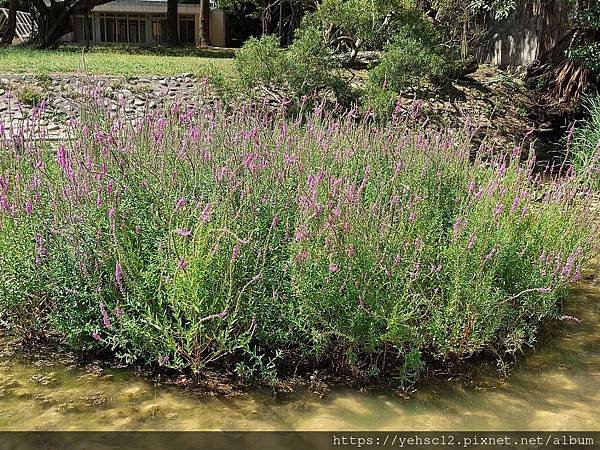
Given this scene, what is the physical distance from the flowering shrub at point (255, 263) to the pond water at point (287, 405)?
0.17 m

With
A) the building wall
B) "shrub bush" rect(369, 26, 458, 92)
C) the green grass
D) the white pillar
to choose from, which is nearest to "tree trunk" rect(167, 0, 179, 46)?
the green grass

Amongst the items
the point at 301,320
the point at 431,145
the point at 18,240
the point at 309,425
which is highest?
the point at 431,145

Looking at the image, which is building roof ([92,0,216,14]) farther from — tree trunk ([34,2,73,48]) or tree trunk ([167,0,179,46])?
tree trunk ([34,2,73,48])

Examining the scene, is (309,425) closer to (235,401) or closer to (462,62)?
(235,401)

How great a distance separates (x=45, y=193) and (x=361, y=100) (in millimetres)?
8085

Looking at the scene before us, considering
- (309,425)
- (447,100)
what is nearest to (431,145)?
(309,425)

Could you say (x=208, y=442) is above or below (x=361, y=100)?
below

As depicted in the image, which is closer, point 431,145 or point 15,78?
point 431,145

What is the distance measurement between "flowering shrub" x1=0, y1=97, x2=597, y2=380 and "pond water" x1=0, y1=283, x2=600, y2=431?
0.17m

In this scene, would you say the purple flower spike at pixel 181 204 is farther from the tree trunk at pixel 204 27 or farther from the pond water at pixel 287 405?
the tree trunk at pixel 204 27

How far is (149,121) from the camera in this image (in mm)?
4871

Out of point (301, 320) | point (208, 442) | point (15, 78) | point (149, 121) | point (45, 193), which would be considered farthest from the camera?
point (15, 78)

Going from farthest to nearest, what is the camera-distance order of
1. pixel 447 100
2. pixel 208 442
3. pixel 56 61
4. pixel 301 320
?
1. pixel 56 61
2. pixel 447 100
3. pixel 301 320
4. pixel 208 442

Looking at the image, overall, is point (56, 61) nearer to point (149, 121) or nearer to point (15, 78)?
point (15, 78)
